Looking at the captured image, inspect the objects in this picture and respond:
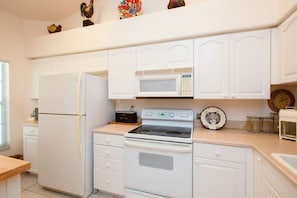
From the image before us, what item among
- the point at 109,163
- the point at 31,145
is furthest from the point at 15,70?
the point at 109,163

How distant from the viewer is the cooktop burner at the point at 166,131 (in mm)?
1824

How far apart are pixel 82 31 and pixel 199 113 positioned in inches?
83.0

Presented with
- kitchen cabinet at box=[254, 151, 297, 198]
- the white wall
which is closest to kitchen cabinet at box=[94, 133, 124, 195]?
kitchen cabinet at box=[254, 151, 297, 198]

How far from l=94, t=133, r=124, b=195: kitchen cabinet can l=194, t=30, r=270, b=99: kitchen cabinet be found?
117 cm

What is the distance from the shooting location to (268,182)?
118cm

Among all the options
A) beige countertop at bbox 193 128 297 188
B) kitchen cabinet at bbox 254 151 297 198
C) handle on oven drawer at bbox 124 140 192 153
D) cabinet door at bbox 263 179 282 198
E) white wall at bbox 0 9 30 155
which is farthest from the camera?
white wall at bbox 0 9 30 155

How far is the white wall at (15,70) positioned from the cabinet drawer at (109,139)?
69.6 inches

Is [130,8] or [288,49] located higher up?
[130,8]

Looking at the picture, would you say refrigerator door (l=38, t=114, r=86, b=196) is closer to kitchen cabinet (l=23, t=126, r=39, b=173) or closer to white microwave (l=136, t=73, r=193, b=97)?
kitchen cabinet (l=23, t=126, r=39, b=173)

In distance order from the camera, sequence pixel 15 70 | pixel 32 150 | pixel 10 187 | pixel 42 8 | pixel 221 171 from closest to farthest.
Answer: pixel 10 187 → pixel 221 171 → pixel 32 150 → pixel 42 8 → pixel 15 70

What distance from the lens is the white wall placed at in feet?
8.77

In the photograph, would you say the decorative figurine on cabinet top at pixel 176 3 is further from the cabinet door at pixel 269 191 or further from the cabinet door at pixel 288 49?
the cabinet door at pixel 269 191

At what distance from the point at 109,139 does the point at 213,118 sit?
1.35m

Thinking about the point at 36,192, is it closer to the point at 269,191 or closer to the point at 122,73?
the point at 122,73
